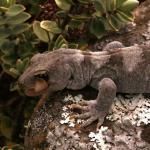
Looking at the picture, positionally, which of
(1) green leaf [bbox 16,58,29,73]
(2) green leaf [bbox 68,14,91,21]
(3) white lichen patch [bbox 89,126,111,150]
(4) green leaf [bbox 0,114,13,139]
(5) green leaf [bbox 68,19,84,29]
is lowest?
(4) green leaf [bbox 0,114,13,139]

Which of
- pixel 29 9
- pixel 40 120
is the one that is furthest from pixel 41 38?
pixel 40 120

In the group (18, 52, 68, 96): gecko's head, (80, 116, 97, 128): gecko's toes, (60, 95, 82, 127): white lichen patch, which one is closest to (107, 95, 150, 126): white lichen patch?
(80, 116, 97, 128): gecko's toes

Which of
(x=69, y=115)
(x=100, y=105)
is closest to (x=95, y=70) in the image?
(x=100, y=105)

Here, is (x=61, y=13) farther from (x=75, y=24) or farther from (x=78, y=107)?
(x=78, y=107)

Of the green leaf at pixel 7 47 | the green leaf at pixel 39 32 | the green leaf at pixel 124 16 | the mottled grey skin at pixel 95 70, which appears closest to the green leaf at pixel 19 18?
the green leaf at pixel 39 32

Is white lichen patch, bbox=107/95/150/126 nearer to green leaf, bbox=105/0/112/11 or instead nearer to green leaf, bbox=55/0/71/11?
green leaf, bbox=105/0/112/11

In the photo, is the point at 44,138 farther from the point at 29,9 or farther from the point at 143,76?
the point at 29,9

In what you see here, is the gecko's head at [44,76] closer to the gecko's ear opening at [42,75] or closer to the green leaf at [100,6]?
the gecko's ear opening at [42,75]
